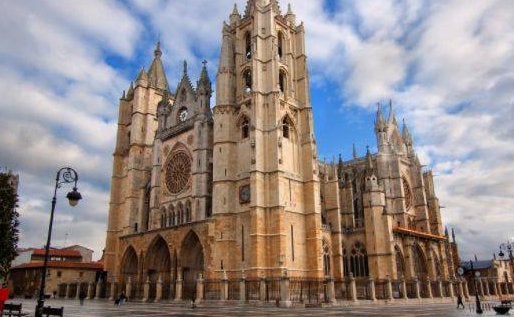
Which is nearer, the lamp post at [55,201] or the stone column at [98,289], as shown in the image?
the lamp post at [55,201]

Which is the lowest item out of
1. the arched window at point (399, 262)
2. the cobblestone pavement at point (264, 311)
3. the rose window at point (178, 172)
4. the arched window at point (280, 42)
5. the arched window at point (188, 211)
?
the cobblestone pavement at point (264, 311)

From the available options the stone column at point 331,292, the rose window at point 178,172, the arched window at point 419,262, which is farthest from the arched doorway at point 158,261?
the arched window at point 419,262

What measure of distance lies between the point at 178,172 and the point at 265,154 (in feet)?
36.5

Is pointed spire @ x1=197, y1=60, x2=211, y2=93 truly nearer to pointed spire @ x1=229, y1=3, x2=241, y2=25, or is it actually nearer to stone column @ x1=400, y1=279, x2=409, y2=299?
pointed spire @ x1=229, y1=3, x2=241, y2=25

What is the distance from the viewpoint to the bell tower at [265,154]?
1286 inches

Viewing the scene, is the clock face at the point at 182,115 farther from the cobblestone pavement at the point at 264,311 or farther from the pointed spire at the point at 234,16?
the cobblestone pavement at the point at 264,311

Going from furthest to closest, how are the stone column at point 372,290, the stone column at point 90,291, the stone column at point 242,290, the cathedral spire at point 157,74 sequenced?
1. the cathedral spire at point 157,74
2. the stone column at point 90,291
3. the stone column at point 372,290
4. the stone column at point 242,290

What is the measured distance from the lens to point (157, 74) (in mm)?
54281

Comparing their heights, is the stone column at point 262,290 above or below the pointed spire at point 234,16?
below

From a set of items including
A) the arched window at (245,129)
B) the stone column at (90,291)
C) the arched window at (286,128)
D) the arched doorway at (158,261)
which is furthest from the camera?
the stone column at (90,291)

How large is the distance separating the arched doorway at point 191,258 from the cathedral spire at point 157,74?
23095 millimetres

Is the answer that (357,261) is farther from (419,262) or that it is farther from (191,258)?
(191,258)

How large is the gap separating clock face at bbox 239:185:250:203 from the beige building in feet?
0.41

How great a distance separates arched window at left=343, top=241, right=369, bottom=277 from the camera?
39.7 metres
